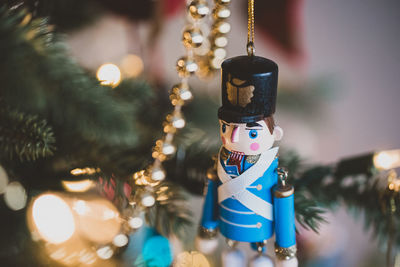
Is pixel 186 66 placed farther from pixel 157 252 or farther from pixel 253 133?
pixel 157 252

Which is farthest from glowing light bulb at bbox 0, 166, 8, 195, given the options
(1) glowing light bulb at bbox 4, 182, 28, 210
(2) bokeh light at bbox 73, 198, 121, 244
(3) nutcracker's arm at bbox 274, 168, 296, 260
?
(3) nutcracker's arm at bbox 274, 168, 296, 260

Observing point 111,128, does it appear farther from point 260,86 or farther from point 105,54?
point 105,54

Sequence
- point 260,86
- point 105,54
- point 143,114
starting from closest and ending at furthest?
point 260,86
point 143,114
point 105,54

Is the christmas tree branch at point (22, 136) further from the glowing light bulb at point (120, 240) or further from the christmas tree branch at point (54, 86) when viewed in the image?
the glowing light bulb at point (120, 240)

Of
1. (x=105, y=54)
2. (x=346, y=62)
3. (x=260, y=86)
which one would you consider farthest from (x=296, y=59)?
(x=260, y=86)

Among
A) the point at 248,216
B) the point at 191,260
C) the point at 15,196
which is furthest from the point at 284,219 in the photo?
the point at 15,196

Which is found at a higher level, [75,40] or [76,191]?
[75,40]

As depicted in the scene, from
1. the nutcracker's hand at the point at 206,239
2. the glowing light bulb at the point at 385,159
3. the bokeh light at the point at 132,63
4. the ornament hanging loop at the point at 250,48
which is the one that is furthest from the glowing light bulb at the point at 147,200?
the bokeh light at the point at 132,63
